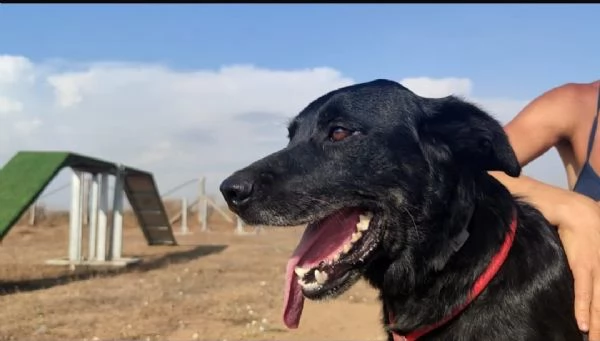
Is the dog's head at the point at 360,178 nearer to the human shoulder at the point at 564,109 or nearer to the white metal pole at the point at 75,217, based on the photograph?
the human shoulder at the point at 564,109

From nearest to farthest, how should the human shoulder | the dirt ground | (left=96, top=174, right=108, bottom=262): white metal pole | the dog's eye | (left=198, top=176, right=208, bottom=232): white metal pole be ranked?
1. the dog's eye
2. the human shoulder
3. the dirt ground
4. (left=96, top=174, right=108, bottom=262): white metal pole
5. (left=198, top=176, right=208, bottom=232): white metal pole

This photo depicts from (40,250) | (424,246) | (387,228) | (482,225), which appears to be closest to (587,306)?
(482,225)

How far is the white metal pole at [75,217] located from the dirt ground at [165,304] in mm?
379

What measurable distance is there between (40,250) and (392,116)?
48.3ft

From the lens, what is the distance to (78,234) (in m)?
12.4

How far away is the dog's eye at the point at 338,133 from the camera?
3192mm

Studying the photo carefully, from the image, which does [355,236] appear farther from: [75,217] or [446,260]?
[75,217]

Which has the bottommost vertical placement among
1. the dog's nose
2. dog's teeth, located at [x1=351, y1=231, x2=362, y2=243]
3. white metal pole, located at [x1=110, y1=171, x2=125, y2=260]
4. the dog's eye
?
white metal pole, located at [x1=110, y1=171, x2=125, y2=260]

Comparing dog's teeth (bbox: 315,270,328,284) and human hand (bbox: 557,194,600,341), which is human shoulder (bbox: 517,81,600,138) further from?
dog's teeth (bbox: 315,270,328,284)

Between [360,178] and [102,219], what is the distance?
36.2ft

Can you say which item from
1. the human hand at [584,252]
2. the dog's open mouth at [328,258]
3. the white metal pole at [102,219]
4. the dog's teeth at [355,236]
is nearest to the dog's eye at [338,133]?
the dog's open mouth at [328,258]

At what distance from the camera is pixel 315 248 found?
3.18 meters

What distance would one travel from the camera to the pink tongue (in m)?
3.06

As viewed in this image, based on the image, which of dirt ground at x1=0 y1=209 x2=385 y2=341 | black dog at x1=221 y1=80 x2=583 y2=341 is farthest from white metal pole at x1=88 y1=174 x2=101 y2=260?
black dog at x1=221 y1=80 x2=583 y2=341
